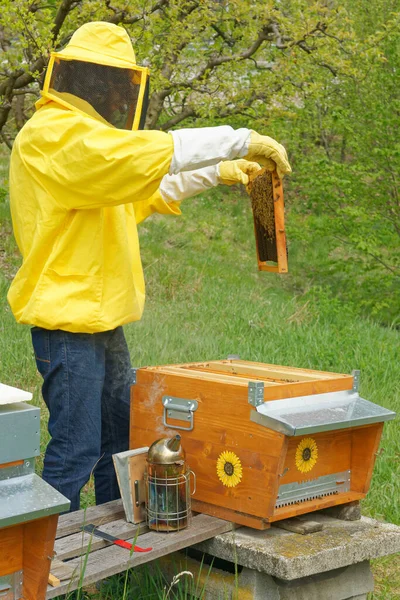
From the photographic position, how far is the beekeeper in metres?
2.71

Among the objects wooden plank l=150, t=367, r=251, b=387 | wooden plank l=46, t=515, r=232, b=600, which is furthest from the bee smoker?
wooden plank l=150, t=367, r=251, b=387

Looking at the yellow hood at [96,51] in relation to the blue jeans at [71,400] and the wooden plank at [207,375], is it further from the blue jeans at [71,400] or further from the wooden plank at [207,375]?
the wooden plank at [207,375]

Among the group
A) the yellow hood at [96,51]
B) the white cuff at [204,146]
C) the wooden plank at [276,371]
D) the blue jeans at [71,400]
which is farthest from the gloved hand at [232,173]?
the blue jeans at [71,400]

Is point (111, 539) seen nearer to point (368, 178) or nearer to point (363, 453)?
point (363, 453)

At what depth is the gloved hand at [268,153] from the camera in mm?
2898

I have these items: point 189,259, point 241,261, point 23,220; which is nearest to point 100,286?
point 23,220

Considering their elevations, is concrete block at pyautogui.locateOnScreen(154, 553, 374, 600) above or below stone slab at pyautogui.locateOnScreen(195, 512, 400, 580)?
below

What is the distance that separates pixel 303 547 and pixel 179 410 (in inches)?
26.1

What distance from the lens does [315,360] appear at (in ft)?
21.2

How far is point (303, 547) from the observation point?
2.66 metres

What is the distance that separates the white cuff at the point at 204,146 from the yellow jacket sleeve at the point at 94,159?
4cm

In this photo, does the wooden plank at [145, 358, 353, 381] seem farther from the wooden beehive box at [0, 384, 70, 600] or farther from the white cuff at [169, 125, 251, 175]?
the wooden beehive box at [0, 384, 70, 600]

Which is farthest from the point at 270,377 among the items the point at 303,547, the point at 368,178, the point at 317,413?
the point at 368,178

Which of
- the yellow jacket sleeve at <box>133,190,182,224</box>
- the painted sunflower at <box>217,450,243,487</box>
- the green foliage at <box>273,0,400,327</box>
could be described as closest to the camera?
the painted sunflower at <box>217,450,243,487</box>
